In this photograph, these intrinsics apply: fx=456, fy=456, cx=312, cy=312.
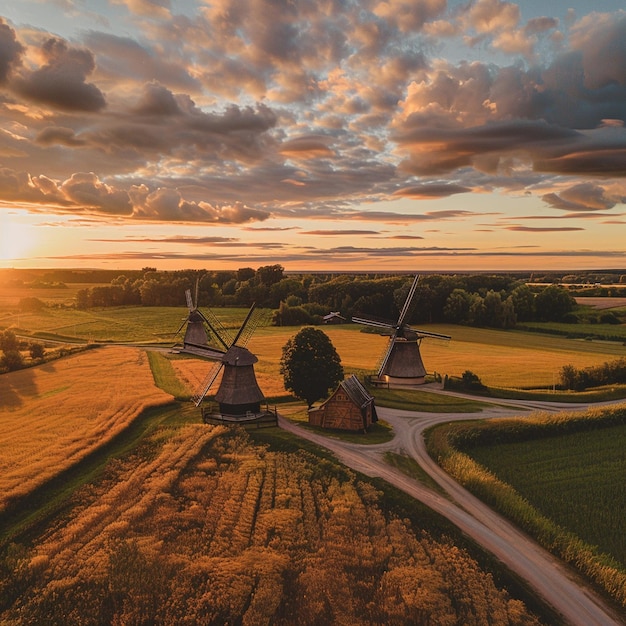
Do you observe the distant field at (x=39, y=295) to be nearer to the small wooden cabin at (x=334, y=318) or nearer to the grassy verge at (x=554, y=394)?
the small wooden cabin at (x=334, y=318)

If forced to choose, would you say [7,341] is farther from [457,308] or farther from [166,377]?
[457,308]

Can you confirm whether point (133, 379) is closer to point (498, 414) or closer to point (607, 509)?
point (498, 414)

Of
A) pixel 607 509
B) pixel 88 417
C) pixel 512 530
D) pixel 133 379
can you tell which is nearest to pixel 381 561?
pixel 512 530

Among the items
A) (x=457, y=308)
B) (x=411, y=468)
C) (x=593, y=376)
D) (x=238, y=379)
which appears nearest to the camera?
(x=411, y=468)

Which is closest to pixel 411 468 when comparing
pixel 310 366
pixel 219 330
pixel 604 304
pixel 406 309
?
pixel 310 366

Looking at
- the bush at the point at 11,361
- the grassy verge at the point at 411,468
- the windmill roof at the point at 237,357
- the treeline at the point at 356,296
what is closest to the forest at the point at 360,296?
the treeline at the point at 356,296

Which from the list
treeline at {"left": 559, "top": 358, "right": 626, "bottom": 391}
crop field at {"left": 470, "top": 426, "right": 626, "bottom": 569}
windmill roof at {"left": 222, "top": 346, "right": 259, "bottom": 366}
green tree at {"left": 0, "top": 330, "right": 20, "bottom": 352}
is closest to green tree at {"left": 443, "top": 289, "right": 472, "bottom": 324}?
treeline at {"left": 559, "top": 358, "right": 626, "bottom": 391}
